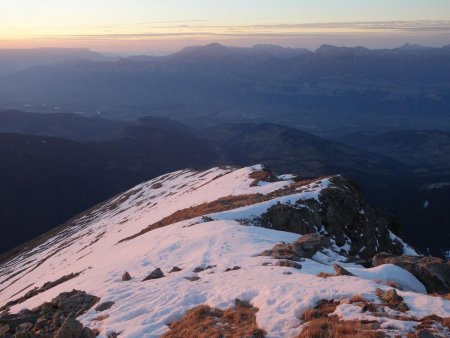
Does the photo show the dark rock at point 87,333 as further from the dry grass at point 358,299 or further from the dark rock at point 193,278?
the dry grass at point 358,299

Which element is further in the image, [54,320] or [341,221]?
[341,221]

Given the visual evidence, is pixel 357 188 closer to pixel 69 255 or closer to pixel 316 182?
pixel 316 182

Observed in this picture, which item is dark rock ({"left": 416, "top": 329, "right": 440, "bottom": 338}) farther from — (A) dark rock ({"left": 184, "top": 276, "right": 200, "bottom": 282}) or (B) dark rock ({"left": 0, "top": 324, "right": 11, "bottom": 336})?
(B) dark rock ({"left": 0, "top": 324, "right": 11, "bottom": 336})

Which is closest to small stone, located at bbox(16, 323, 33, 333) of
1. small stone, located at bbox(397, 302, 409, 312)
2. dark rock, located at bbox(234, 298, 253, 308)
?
dark rock, located at bbox(234, 298, 253, 308)

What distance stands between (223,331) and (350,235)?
104 feet

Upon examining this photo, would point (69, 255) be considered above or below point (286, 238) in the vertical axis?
below

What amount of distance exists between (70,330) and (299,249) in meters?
15.3

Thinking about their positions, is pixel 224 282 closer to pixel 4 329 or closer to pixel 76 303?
pixel 76 303

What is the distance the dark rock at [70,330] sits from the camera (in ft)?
51.2

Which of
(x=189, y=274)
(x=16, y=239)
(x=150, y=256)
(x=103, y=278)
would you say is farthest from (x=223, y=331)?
(x=16, y=239)

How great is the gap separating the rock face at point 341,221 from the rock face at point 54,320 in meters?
20.7

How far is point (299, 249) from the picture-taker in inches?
1061

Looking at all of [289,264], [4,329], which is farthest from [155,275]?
[4,329]

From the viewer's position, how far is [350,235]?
44.3 meters
